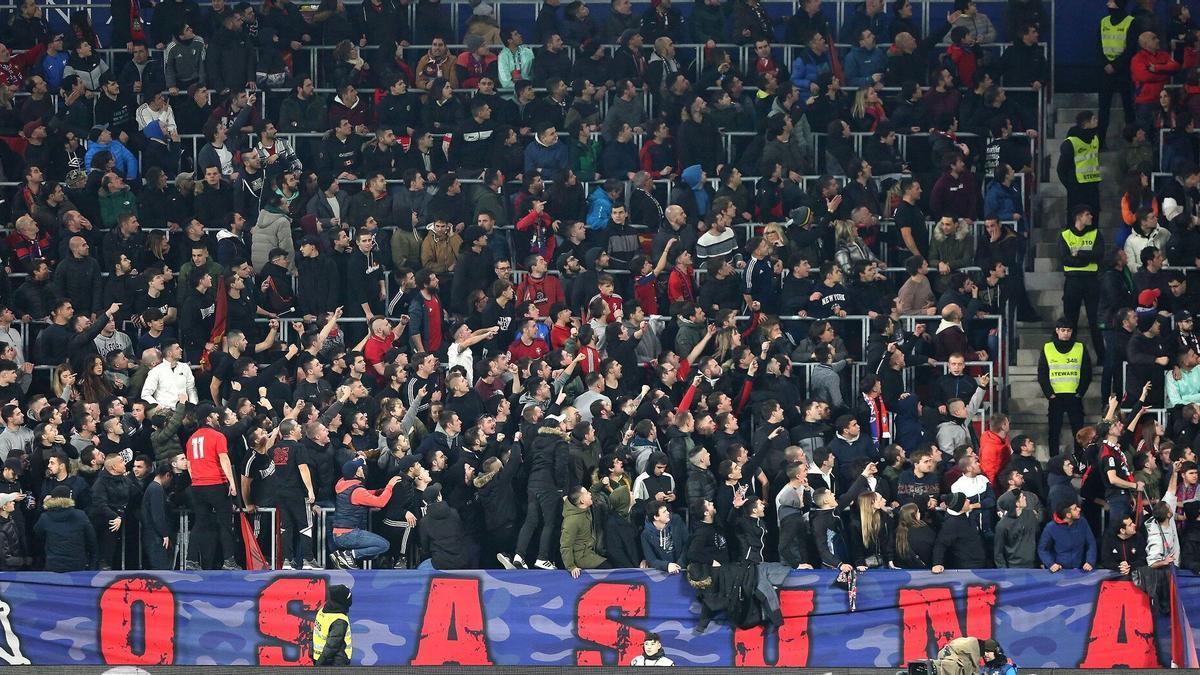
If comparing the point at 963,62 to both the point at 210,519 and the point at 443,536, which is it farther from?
the point at 210,519

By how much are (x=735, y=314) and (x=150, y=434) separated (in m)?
6.41

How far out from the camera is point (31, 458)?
20.9m

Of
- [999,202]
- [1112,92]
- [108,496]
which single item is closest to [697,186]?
[999,202]

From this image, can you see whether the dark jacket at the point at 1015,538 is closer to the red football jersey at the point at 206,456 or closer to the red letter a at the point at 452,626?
the red letter a at the point at 452,626

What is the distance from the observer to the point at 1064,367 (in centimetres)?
2311

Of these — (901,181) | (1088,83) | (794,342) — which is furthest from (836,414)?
(1088,83)

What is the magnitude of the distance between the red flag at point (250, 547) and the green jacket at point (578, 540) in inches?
119

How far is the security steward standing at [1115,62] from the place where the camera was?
1054 inches

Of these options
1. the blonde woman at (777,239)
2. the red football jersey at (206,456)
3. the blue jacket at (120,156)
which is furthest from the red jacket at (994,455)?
the blue jacket at (120,156)

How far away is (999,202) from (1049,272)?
1286mm

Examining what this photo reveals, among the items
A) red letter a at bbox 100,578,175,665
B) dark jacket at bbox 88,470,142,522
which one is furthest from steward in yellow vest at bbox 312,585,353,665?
dark jacket at bbox 88,470,142,522

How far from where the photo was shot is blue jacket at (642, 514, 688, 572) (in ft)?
67.5

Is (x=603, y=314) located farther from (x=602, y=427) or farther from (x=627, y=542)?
(x=627, y=542)

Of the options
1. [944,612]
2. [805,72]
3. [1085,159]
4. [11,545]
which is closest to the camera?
[11,545]
